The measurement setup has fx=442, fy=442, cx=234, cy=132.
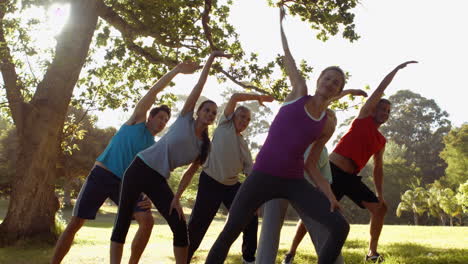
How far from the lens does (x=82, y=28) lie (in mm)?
10367

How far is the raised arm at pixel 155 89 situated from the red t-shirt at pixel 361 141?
240 cm

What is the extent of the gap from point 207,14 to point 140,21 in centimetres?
185

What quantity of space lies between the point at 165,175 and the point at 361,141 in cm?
285

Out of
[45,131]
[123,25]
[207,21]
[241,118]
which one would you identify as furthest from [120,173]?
[207,21]

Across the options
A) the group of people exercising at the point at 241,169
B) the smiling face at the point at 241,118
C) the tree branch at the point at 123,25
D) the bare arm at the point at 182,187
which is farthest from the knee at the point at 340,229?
the tree branch at the point at 123,25

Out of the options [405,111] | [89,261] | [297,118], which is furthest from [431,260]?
[405,111]

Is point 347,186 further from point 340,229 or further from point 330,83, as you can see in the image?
point 340,229

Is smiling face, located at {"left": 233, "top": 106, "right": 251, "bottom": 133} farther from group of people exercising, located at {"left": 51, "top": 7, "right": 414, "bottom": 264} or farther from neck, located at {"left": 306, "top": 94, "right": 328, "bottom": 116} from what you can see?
neck, located at {"left": 306, "top": 94, "right": 328, "bottom": 116}

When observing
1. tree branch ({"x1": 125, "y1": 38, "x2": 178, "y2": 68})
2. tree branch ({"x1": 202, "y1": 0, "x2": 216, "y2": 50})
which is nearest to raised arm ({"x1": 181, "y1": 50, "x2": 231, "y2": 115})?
tree branch ({"x1": 202, "y1": 0, "x2": 216, "y2": 50})

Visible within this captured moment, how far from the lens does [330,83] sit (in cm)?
405

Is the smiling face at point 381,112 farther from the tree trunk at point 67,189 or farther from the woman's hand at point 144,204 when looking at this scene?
the tree trunk at point 67,189

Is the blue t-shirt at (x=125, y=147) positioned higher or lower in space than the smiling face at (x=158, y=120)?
lower

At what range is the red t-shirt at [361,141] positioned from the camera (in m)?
6.12

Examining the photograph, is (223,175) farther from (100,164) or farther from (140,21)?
(140,21)
